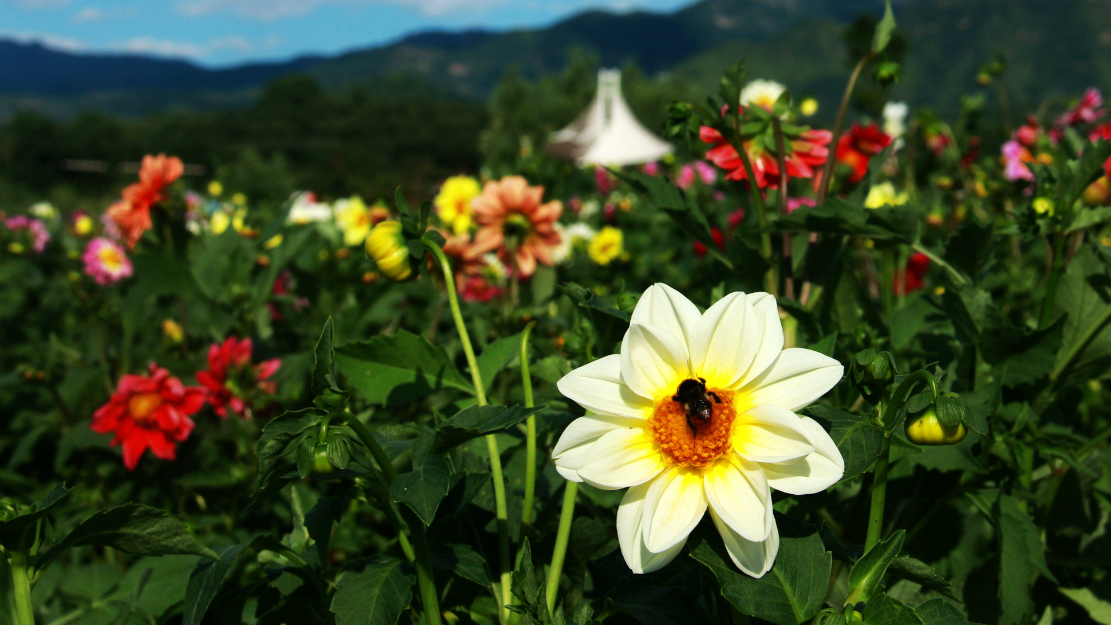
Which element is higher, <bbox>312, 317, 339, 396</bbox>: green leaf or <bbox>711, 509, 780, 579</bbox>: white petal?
<bbox>312, 317, 339, 396</bbox>: green leaf

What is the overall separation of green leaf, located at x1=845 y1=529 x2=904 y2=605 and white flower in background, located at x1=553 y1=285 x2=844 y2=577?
0.11 meters

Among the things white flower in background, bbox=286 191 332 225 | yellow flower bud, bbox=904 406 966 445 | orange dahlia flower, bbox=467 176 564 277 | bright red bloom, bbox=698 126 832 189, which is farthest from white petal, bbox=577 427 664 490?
white flower in background, bbox=286 191 332 225

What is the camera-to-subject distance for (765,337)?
0.61 m

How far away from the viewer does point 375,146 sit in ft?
185

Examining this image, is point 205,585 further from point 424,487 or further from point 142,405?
point 142,405

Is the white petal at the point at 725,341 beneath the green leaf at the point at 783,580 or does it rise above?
above

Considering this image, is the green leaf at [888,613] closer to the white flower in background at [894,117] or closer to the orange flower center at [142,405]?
the orange flower center at [142,405]

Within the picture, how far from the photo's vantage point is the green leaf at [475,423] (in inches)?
24.3

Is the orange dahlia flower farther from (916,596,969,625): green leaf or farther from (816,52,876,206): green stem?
(916,596,969,625): green leaf

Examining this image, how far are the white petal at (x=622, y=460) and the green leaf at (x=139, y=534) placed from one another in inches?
16.1

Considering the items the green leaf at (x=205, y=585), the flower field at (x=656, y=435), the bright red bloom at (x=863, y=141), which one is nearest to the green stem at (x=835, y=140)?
the flower field at (x=656, y=435)

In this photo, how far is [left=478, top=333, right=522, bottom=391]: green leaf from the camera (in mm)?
938

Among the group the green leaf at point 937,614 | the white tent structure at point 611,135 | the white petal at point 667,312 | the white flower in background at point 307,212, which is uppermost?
the white petal at point 667,312

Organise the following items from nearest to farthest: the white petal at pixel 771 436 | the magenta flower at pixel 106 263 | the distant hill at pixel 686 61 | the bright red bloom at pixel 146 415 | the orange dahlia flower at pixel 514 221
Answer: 1. the white petal at pixel 771 436
2. the bright red bloom at pixel 146 415
3. the orange dahlia flower at pixel 514 221
4. the magenta flower at pixel 106 263
5. the distant hill at pixel 686 61
